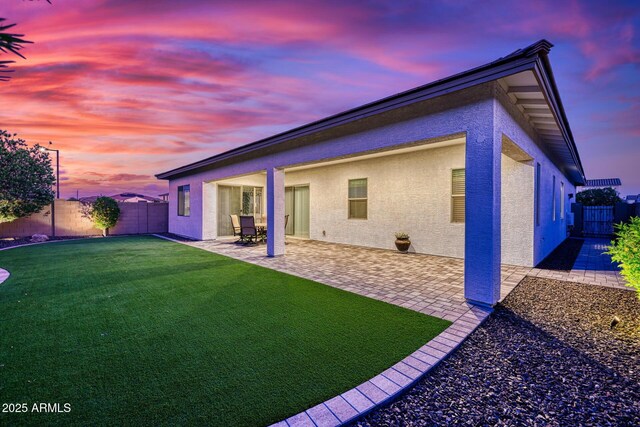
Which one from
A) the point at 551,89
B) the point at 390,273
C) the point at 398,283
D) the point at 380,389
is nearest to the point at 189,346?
the point at 380,389

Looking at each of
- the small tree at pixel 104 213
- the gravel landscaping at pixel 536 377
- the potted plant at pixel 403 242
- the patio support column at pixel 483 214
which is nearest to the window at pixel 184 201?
the small tree at pixel 104 213

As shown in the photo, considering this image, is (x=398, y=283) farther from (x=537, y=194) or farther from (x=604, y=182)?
(x=604, y=182)

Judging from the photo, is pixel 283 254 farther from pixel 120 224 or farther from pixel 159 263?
pixel 120 224

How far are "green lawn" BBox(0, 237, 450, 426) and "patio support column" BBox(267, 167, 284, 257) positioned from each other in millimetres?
2946

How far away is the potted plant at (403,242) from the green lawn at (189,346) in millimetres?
4592

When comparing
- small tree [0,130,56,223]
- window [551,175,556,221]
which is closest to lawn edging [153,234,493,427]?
window [551,175,556,221]

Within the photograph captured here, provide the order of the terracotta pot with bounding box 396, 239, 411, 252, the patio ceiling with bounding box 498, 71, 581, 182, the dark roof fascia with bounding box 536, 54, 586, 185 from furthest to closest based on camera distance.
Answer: the terracotta pot with bounding box 396, 239, 411, 252 → the patio ceiling with bounding box 498, 71, 581, 182 → the dark roof fascia with bounding box 536, 54, 586, 185

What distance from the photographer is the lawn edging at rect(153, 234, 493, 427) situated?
1.88m

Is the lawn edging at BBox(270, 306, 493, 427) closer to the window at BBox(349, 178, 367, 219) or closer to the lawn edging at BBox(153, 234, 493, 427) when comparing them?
the lawn edging at BBox(153, 234, 493, 427)

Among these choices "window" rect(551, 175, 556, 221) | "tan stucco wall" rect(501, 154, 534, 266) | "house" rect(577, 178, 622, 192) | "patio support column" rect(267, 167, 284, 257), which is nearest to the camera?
"tan stucco wall" rect(501, 154, 534, 266)

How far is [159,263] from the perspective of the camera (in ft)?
24.1

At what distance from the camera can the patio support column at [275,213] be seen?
8477 millimetres

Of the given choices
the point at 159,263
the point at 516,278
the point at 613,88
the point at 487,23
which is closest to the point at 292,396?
the point at 516,278

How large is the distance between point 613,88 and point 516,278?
14.8 meters
